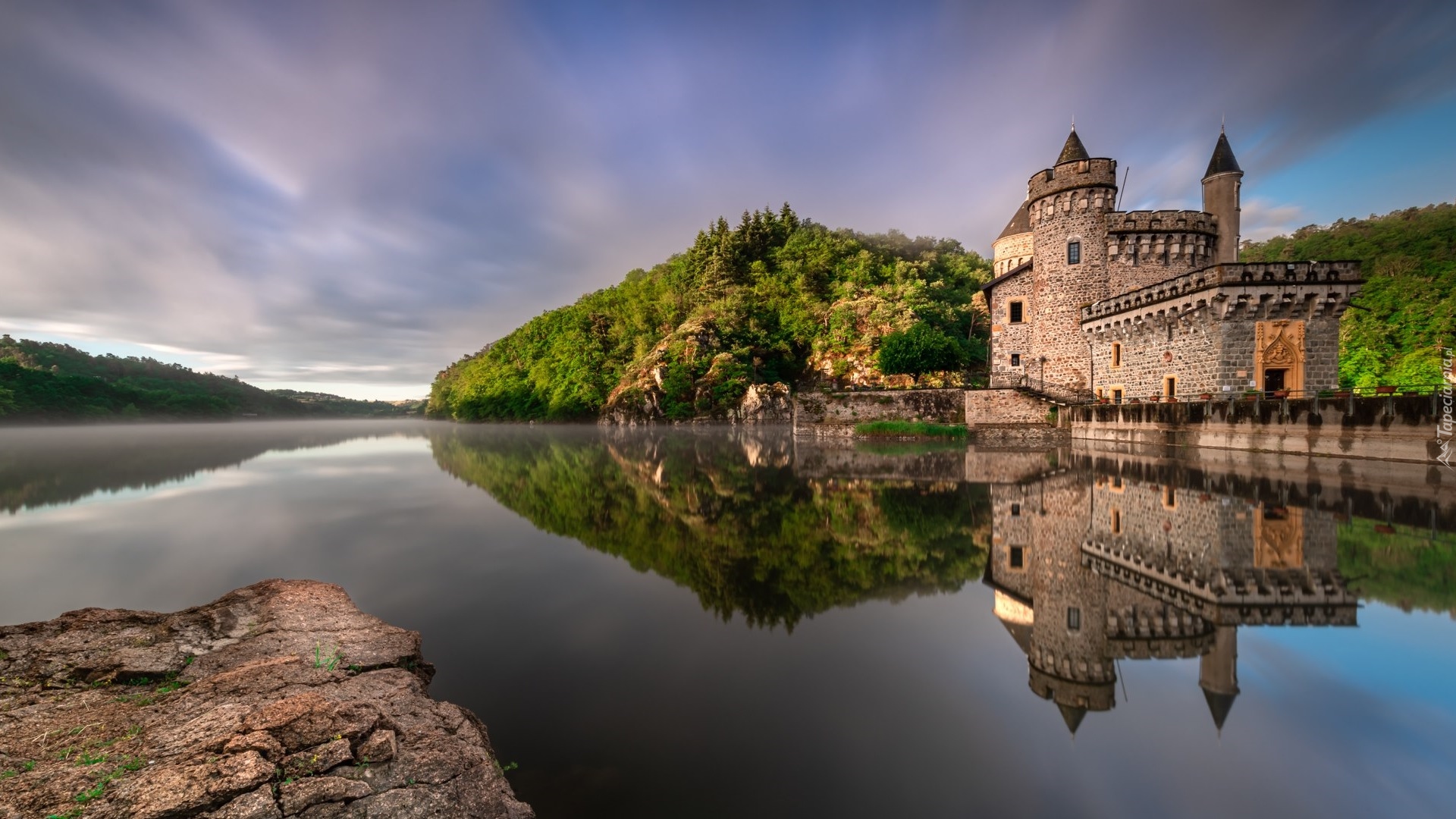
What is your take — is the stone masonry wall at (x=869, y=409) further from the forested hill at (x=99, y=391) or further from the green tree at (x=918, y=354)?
the forested hill at (x=99, y=391)

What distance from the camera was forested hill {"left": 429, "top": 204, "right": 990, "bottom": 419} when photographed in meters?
59.6

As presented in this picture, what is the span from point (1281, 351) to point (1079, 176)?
1531cm

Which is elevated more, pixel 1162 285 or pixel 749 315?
pixel 749 315

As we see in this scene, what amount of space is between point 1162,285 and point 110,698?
35.2 m

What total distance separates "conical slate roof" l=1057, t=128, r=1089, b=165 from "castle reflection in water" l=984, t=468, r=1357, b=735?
29764 mm

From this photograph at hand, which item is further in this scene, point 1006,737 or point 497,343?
point 497,343

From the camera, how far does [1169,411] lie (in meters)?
24.2

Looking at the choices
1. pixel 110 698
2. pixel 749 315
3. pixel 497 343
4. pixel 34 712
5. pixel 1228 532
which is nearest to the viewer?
pixel 34 712

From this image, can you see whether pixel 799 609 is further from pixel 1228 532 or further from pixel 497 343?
pixel 497 343

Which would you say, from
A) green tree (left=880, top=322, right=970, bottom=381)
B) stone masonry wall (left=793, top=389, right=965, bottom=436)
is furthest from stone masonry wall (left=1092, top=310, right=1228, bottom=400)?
green tree (left=880, top=322, right=970, bottom=381)

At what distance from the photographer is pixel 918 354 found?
41562 millimetres

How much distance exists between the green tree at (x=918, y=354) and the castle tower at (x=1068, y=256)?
699 cm

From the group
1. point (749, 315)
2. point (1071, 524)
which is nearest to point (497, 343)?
point (749, 315)

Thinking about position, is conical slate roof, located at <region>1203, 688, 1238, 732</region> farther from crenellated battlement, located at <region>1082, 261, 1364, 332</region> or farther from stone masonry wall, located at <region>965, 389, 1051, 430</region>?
stone masonry wall, located at <region>965, 389, 1051, 430</region>
